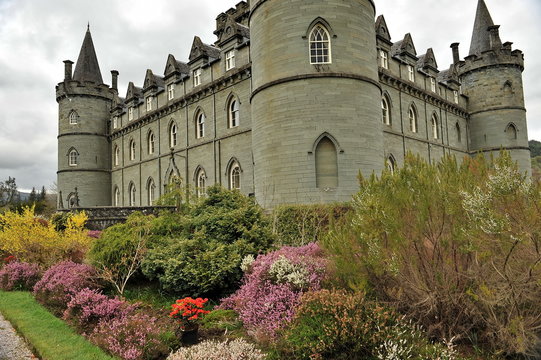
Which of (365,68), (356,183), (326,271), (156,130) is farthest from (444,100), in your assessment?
(326,271)

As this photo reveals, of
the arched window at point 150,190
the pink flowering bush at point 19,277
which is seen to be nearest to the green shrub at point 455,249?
the pink flowering bush at point 19,277

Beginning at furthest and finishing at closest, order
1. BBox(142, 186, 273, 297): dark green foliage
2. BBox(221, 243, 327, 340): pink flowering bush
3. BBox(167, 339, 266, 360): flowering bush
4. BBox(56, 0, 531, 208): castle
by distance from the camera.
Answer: BBox(56, 0, 531, 208): castle, BBox(142, 186, 273, 297): dark green foliage, BBox(221, 243, 327, 340): pink flowering bush, BBox(167, 339, 266, 360): flowering bush

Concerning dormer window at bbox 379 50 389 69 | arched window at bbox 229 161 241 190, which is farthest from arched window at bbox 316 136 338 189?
dormer window at bbox 379 50 389 69

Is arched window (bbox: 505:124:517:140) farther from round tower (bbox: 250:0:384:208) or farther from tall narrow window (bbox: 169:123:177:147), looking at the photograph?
tall narrow window (bbox: 169:123:177:147)

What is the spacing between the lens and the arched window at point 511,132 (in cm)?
2931

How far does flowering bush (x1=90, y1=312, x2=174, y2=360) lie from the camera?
5453mm

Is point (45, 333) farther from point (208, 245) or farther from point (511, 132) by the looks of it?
point (511, 132)

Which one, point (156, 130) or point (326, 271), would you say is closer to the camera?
point (326, 271)

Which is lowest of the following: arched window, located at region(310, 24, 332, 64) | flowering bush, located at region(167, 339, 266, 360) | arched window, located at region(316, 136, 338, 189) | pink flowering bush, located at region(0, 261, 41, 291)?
flowering bush, located at region(167, 339, 266, 360)

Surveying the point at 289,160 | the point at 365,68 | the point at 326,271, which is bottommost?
the point at 326,271

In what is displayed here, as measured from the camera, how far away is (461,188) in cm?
497

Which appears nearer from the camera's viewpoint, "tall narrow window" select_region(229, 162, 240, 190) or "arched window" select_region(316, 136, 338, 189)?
"arched window" select_region(316, 136, 338, 189)

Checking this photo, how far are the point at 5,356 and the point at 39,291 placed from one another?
3.62 meters

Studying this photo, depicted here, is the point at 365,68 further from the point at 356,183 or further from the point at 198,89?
the point at 198,89
